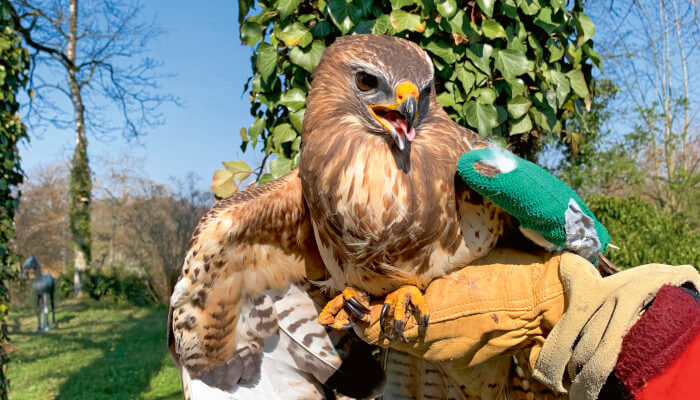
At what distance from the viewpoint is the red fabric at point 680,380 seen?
123 cm

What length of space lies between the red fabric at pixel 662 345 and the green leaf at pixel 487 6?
1.30 metres

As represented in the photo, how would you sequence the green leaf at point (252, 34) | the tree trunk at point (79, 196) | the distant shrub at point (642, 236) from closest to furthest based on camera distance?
the green leaf at point (252, 34) → the distant shrub at point (642, 236) → the tree trunk at point (79, 196)

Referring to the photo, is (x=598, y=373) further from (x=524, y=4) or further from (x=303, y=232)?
(x=524, y=4)

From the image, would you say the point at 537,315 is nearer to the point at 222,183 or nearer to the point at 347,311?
the point at 347,311

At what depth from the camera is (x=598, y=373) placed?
4.39 ft

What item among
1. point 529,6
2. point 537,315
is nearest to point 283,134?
point 529,6

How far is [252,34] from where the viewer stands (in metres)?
2.32

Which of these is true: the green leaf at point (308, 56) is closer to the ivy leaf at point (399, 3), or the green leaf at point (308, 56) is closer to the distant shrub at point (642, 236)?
the ivy leaf at point (399, 3)

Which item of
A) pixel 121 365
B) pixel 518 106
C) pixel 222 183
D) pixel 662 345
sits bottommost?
pixel 121 365

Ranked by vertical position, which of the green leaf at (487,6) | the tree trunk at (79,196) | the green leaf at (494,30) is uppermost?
the green leaf at (487,6)

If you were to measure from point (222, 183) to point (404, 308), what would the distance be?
1304 mm

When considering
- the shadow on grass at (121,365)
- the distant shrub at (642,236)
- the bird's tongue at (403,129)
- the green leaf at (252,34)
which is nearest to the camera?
the bird's tongue at (403,129)

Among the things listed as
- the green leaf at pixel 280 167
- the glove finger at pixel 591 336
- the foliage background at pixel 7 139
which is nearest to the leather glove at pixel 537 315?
the glove finger at pixel 591 336

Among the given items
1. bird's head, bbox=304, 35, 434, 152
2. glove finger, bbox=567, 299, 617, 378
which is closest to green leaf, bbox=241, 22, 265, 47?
bird's head, bbox=304, 35, 434, 152
